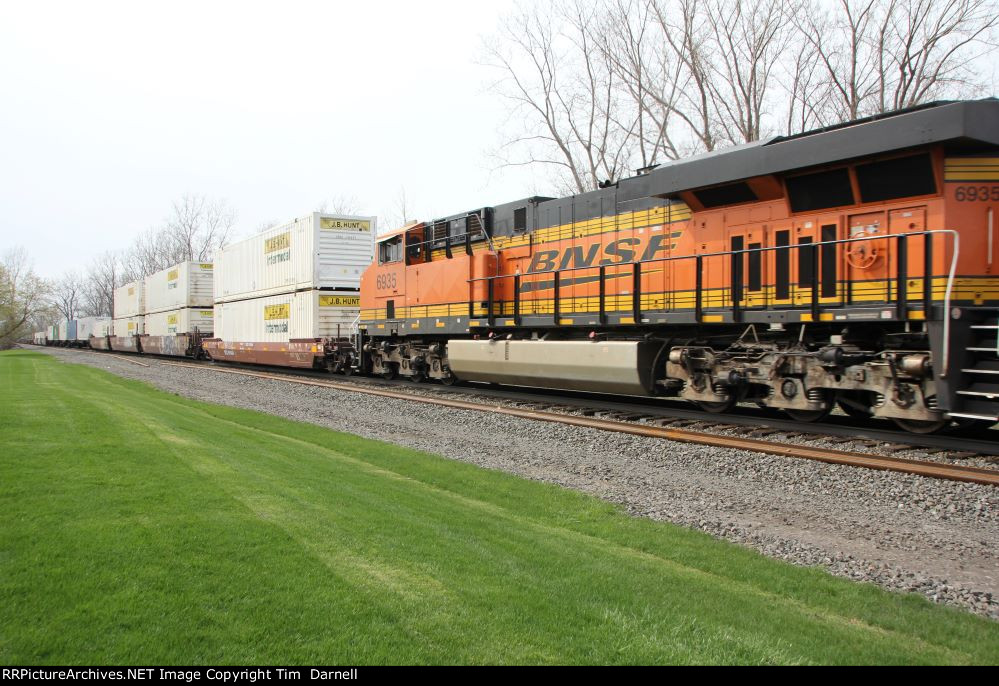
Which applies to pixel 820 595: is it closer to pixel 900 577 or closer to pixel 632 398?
pixel 900 577

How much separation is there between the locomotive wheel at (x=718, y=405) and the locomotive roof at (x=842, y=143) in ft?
11.0

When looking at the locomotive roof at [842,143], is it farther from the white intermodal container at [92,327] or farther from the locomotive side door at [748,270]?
the white intermodal container at [92,327]

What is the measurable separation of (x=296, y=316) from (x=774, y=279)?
16.6 meters

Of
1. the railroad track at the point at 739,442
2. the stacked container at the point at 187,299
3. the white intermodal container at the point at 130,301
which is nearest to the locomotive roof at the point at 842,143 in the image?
the railroad track at the point at 739,442

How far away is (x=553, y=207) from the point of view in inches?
550

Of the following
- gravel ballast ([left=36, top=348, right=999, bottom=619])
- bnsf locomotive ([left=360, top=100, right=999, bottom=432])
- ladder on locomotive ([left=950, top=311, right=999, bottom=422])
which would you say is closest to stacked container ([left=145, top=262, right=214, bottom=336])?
bnsf locomotive ([left=360, top=100, right=999, bottom=432])

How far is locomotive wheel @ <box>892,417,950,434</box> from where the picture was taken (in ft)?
27.8

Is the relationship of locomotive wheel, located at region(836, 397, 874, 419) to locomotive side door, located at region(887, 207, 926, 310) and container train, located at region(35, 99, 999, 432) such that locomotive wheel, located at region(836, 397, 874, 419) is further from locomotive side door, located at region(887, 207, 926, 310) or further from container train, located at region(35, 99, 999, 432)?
locomotive side door, located at region(887, 207, 926, 310)

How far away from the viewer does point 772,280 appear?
32.7 feet

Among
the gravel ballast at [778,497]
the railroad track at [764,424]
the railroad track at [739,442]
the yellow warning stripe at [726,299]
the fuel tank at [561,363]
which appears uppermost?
the yellow warning stripe at [726,299]

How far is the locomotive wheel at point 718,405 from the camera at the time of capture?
10.9 m

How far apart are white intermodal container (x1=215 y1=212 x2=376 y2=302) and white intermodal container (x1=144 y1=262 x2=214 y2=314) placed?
34.8ft

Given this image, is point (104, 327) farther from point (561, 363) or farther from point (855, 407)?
point (855, 407)

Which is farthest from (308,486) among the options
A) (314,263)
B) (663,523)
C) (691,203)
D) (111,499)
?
(314,263)
